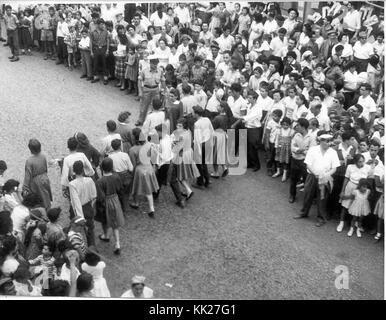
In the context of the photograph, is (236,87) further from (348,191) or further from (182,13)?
(182,13)

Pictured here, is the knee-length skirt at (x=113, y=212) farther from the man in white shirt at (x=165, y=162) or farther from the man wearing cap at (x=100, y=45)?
the man wearing cap at (x=100, y=45)

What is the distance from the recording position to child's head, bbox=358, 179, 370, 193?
844 cm

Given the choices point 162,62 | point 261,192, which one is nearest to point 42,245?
point 261,192

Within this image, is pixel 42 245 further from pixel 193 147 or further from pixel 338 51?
pixel 338 51

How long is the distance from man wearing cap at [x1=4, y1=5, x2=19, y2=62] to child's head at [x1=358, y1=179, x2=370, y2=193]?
9.72m

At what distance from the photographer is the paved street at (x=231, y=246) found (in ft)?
25.0

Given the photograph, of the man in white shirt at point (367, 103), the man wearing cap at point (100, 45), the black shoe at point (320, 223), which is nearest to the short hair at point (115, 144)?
the black shoe at point (320, 223)

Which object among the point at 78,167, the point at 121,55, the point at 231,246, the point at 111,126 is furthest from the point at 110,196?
the point at 121,55

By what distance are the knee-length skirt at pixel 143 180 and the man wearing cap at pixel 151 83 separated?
3044 mm

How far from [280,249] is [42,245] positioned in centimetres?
330

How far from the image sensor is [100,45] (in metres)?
13.4

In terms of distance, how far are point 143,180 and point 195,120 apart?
1.70 metres

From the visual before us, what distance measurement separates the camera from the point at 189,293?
Answer: 24.4 ft

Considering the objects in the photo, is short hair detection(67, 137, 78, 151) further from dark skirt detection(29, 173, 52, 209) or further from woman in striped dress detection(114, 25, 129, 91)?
woman in striped dress detection(114, 25, 129, 91)
